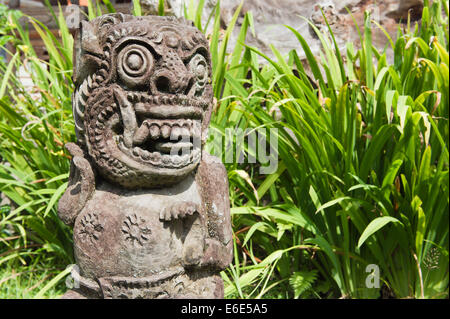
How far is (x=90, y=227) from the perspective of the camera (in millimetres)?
1449

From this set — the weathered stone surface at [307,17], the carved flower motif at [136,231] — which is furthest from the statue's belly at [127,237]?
the weathered stone surface at [307,17]

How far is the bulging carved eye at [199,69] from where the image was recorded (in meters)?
1.43

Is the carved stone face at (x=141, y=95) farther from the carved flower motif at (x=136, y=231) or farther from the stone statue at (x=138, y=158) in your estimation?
the carved flower motif at (x=136, y=231)

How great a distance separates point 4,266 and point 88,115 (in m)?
1.52

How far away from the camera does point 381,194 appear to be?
1965 millimetres

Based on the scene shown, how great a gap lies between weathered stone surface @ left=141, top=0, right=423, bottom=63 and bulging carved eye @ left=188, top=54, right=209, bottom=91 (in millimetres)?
1474

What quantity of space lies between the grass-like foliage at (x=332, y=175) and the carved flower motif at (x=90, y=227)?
0.62m

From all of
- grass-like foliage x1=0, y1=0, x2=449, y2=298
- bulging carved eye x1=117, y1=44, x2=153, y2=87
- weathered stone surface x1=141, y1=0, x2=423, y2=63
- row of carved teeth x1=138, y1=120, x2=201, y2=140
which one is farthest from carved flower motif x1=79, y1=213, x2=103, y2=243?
weathered stone surface x1=141, y1=0, x2=423, y2=63

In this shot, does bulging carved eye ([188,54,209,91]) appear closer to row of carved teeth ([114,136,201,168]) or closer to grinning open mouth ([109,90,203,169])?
grinning open mouth ([109,90,203,169])

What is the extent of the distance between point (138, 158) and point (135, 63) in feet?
0.94

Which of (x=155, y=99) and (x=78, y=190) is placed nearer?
(x=155, y=99)

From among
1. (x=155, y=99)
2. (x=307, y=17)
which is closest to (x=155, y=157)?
(x=155, y=99)

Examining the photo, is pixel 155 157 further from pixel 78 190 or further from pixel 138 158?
pixel 78 190

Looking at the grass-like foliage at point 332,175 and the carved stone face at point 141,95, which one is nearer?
the carved stone face at point 141,95
